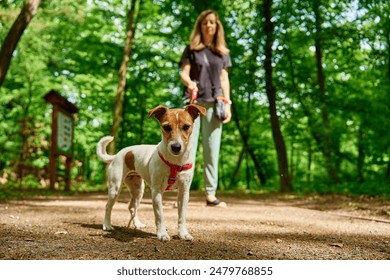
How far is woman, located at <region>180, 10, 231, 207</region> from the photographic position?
234 inches

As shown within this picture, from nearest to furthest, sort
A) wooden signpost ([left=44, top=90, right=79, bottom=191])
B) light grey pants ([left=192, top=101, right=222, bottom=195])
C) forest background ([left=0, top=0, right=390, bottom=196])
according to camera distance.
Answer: light grey pants ([left=192, top=101, right=222, bottom=195]) < forest background ([left=0, top=0, right=390, bottom=196]) < wooden signpost ([left=44, top=90, right=79, bottom=191])

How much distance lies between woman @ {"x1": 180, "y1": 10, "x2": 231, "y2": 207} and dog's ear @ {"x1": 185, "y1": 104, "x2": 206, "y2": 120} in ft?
8.30

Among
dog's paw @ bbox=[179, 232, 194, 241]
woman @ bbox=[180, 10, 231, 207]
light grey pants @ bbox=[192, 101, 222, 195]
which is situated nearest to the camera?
dog's paw @ bbox=[179, 232, 194, 241]

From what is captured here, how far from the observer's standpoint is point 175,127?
311 centimetres

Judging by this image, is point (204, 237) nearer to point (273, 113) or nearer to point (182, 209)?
point (182, 209)

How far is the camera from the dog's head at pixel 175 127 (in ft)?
10.0

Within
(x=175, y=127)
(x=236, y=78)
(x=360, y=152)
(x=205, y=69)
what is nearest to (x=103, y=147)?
(x=175, y=127)

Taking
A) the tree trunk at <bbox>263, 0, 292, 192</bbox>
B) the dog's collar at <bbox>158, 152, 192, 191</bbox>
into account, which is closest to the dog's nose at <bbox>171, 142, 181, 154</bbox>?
the dog's collar at <bbox>158, 152, 192, 191</bbox>

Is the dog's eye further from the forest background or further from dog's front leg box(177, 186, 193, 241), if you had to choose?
the forest background

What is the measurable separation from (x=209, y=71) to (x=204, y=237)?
304 cm

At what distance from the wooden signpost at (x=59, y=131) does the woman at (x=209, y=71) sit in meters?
6.60

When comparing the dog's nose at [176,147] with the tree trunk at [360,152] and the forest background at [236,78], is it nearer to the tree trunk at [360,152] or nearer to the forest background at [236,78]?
the forest background at [236,78]

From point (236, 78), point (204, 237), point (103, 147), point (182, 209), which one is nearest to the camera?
point (182, 209)

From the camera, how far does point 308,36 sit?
1106 cm
